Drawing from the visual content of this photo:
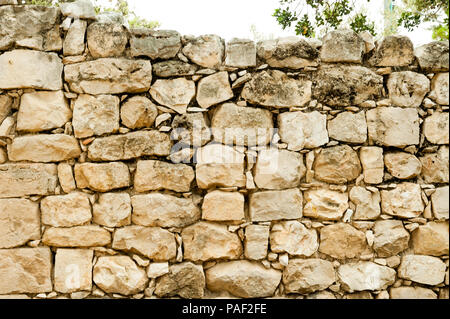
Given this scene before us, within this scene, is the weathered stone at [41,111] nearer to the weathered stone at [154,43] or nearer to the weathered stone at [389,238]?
the weathered stone at [154,43]

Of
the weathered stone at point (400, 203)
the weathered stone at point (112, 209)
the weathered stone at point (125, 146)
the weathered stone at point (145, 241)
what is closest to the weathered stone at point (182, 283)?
the weathered stone at point (145, 241)

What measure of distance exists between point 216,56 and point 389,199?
5.54ft

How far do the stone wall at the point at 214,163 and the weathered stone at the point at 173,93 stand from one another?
10mm

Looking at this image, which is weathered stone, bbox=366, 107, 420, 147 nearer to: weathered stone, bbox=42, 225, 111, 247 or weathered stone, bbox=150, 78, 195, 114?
weathered stone, bbox=150, 78, 195, 114

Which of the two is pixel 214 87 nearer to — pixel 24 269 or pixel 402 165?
pixel 402 165

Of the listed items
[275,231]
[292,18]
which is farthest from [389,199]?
[292,18]

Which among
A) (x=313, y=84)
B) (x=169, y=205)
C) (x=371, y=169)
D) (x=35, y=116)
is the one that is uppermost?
(x=313, y=84)

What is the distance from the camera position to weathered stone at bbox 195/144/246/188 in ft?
8.63

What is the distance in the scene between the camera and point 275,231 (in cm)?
266

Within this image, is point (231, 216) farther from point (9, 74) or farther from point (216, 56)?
point (9, 74)

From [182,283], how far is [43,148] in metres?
1.40

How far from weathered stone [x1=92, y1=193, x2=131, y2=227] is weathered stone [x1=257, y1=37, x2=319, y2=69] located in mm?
1474

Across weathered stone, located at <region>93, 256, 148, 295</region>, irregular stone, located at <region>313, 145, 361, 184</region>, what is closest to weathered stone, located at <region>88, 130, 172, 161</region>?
weathered stone, located at <region>93, 256, 148, 295</region>

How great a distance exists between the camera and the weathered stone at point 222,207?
103 inches
